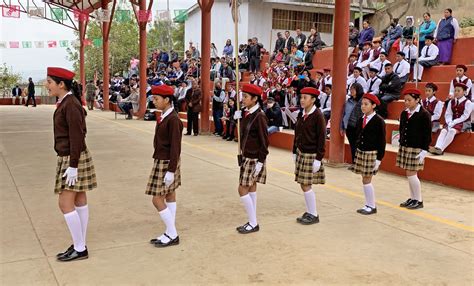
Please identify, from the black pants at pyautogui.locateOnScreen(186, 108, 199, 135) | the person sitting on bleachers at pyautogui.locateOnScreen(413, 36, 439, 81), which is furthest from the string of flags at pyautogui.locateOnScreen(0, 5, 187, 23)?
the person sitting on bleachers at pyautogui.locateOnScreen(413, 36, 439, 81)

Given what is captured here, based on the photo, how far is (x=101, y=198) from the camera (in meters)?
6.52

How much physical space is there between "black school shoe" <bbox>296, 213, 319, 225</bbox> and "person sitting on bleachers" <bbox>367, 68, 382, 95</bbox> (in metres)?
6.39

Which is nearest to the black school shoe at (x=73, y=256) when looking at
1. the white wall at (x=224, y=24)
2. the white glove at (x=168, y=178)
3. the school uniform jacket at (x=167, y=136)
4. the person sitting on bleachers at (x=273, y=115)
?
the white glove at (x=168, y=178)

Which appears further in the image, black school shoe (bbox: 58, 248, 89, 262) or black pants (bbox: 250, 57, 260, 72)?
black pants (bbox: 250, 57, 260, 72)

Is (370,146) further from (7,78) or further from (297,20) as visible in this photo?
(7,78)

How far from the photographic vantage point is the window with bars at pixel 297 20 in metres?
26.6

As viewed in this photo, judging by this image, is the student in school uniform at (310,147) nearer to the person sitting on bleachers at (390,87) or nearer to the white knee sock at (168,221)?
the white knee sock at (168,221)

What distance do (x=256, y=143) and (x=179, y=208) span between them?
5.41ft

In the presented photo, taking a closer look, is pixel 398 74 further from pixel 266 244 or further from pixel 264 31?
pixel 264 31

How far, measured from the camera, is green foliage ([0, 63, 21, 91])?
4009cm

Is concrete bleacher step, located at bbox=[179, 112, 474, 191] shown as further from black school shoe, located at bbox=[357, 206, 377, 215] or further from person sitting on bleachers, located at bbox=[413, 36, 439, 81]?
person sitting on bleachers, located at bbox=[413, 36, 439, 81]

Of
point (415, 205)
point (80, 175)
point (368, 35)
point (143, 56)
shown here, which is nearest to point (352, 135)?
point (415, 205)

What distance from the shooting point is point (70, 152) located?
4043mm

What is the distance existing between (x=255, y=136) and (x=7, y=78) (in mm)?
42744
